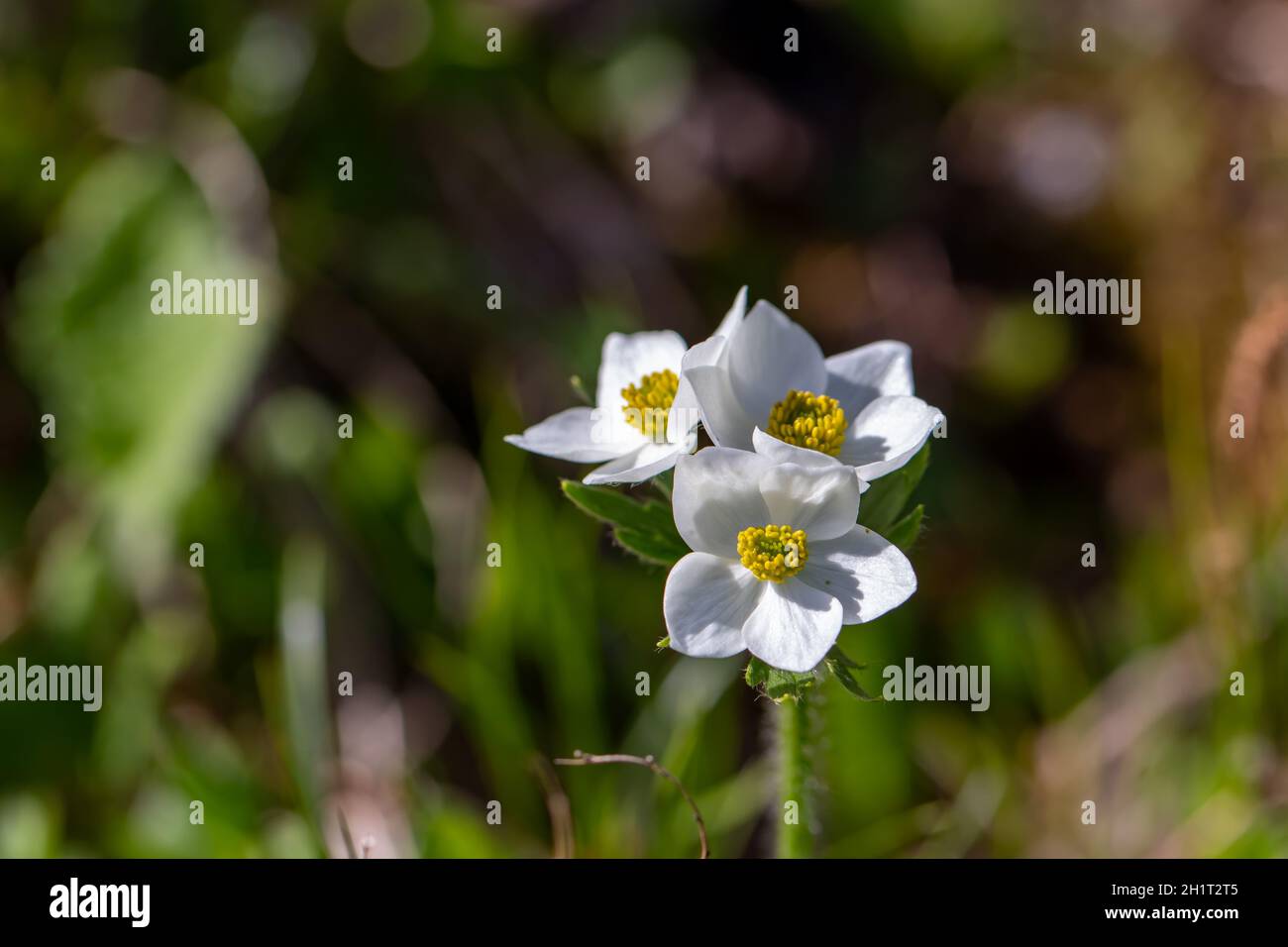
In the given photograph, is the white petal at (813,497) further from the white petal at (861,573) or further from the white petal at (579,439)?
the white petal at (579,439)

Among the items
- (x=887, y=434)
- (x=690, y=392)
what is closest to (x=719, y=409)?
(x=690, y=392)

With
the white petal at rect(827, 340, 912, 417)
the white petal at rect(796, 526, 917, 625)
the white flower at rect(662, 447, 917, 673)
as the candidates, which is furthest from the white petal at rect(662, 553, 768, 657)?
the white petal at rect(827, 340, 912, 417)

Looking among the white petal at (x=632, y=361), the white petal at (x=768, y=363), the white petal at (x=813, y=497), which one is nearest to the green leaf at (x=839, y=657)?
the white petal at (x=813, y=497)

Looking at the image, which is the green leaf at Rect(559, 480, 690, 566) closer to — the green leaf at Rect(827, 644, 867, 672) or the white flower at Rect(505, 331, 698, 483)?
the white flower at Rect(505, 331, 698, 483)

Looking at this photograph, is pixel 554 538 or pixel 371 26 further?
pixel 371 26

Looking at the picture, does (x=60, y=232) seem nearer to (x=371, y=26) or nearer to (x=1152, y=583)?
(x=371, y=26)

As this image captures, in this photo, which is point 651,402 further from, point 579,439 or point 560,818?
point 560,818
